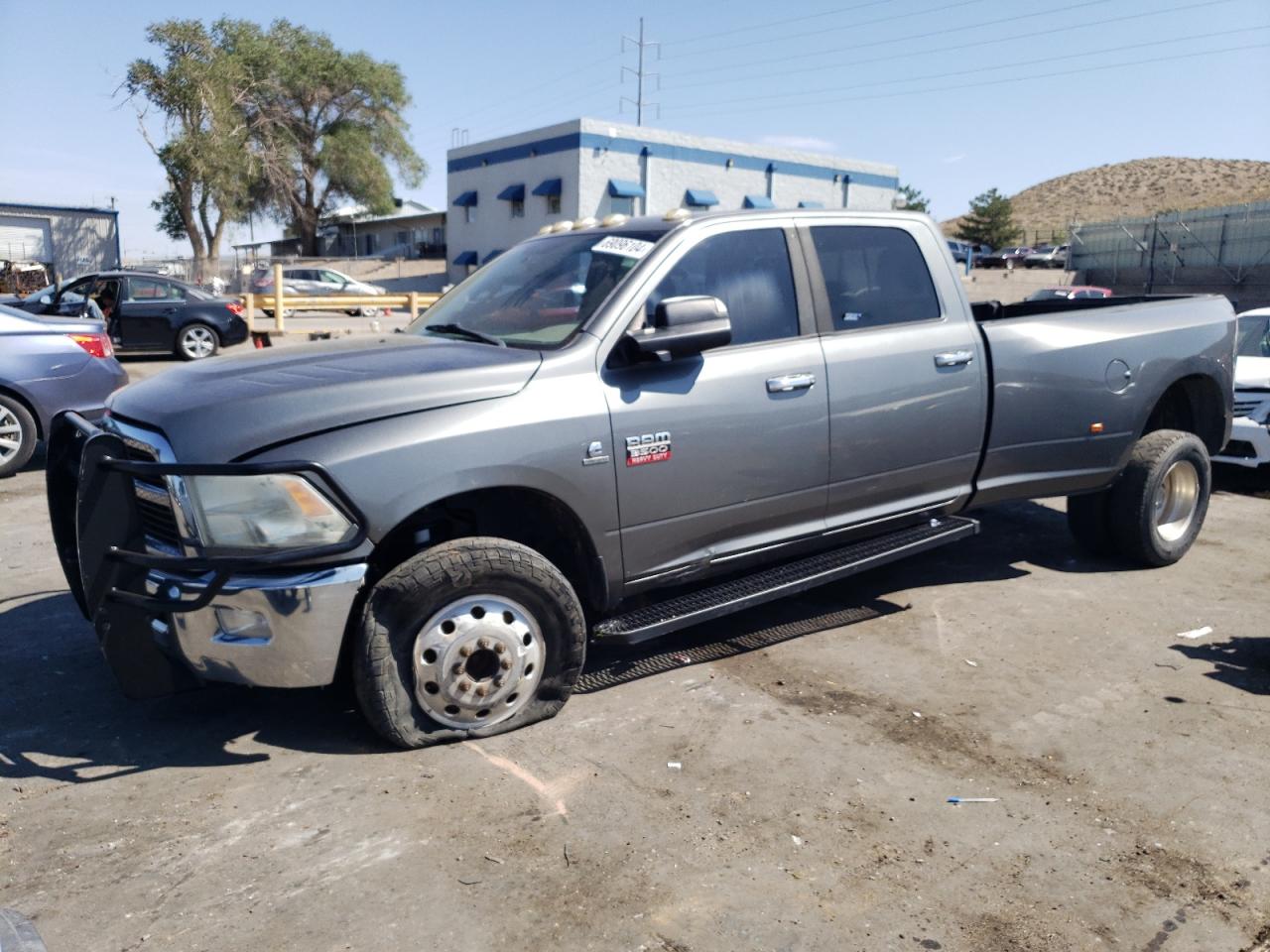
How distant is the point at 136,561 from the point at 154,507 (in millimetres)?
215

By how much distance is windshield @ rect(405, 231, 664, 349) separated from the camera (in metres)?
4.28

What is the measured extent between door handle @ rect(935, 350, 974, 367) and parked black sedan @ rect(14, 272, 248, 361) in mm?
15619

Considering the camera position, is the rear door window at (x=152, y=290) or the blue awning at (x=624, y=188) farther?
the blue awning at (x=624, y=188)

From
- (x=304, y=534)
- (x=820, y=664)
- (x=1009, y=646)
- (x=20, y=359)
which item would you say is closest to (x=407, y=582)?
(x=304, y=534)

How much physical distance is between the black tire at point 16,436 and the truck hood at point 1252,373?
993cm

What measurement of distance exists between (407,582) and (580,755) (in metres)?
0.90

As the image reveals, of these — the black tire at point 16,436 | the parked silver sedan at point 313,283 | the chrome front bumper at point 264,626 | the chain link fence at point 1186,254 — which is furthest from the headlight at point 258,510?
the parked silver sedan at point 313,283

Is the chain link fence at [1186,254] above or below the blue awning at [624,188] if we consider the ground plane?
below

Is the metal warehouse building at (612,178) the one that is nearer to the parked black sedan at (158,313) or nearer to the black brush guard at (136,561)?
the parked black sedan at (158,313)

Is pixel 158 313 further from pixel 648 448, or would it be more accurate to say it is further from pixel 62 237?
pixel 62 237

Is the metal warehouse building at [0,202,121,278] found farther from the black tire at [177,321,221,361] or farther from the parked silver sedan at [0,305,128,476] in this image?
the parked silver sedan at [0,305,128,476]

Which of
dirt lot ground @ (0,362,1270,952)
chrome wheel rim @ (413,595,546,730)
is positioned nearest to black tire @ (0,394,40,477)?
dirt lot ground @ (0,362,1270,952)

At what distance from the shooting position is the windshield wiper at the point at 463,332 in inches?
171

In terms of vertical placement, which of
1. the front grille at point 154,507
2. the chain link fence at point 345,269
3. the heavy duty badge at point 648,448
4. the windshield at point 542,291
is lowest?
the front grille at point 154,507
